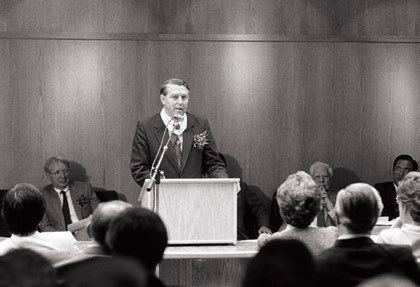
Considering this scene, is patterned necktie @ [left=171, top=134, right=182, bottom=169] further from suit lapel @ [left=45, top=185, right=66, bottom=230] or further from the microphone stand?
suit lapel @ [left=45, top=185, right=66, bottom=230]

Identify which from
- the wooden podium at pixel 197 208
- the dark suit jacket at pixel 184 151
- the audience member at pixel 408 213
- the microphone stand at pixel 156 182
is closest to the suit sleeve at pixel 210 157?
the dark suit jacket at pixel 184 151

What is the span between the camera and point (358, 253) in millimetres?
3447

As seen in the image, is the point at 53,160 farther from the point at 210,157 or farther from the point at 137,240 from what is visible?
the point at 137,240

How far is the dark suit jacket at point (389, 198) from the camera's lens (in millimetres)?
8297

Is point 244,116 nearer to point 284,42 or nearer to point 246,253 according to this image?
point 284,42

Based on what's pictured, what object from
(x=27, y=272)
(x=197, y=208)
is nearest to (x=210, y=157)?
(x=197, y=208)

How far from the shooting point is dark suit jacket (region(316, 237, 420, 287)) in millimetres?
3006

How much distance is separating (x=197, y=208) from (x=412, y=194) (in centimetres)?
139

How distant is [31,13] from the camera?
839 cm

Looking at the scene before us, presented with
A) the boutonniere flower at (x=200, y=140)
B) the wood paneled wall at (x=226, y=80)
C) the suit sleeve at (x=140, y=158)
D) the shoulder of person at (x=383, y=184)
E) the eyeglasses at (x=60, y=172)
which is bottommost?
the shoulder of person at (x=383, y=184)

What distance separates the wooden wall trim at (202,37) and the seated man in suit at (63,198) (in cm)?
126

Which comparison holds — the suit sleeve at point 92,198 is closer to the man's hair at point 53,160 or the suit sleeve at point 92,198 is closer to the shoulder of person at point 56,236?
the man's hair at point 53,160

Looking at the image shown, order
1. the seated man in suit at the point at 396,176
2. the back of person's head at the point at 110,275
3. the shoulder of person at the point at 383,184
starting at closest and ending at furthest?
the back of person's head at the point at 110,275 < the seated man in suit at the point at 396,176 < the shoulder of person at the point at 383,184

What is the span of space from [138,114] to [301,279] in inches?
250
